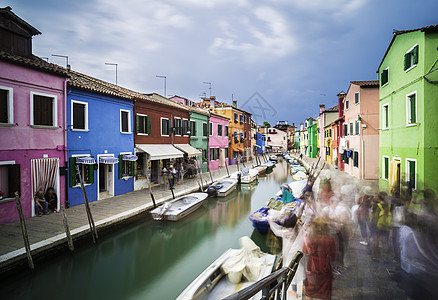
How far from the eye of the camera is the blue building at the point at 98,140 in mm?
11641

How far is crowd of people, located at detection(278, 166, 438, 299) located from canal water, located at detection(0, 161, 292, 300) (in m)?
3.03

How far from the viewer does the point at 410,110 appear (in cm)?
1071

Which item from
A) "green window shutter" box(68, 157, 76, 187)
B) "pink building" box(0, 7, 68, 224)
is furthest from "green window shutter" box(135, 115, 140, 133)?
"pink building" box(0, 7, 68, 224)

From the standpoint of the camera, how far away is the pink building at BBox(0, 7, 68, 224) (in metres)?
9.11

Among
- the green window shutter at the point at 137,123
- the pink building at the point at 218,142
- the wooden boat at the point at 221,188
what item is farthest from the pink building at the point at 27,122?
the pink building at the point at 218,142

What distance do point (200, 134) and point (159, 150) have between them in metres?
7.97

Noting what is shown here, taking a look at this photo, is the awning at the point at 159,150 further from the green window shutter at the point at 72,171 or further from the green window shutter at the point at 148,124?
the green window shutter at the point at 72,171

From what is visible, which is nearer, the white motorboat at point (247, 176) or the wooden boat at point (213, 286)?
the wooden boat at point (213, 286)

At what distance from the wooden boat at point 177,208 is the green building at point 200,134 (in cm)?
Result: 974

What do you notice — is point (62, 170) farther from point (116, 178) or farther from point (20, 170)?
point (116, 178)

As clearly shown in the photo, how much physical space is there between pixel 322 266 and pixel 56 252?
7.44 meters

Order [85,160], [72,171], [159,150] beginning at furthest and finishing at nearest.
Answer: [159,150] → [85,160] → [72,171]

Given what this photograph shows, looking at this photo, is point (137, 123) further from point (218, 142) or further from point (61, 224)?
point (218, 142)

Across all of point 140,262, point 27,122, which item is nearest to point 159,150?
point 27,122
